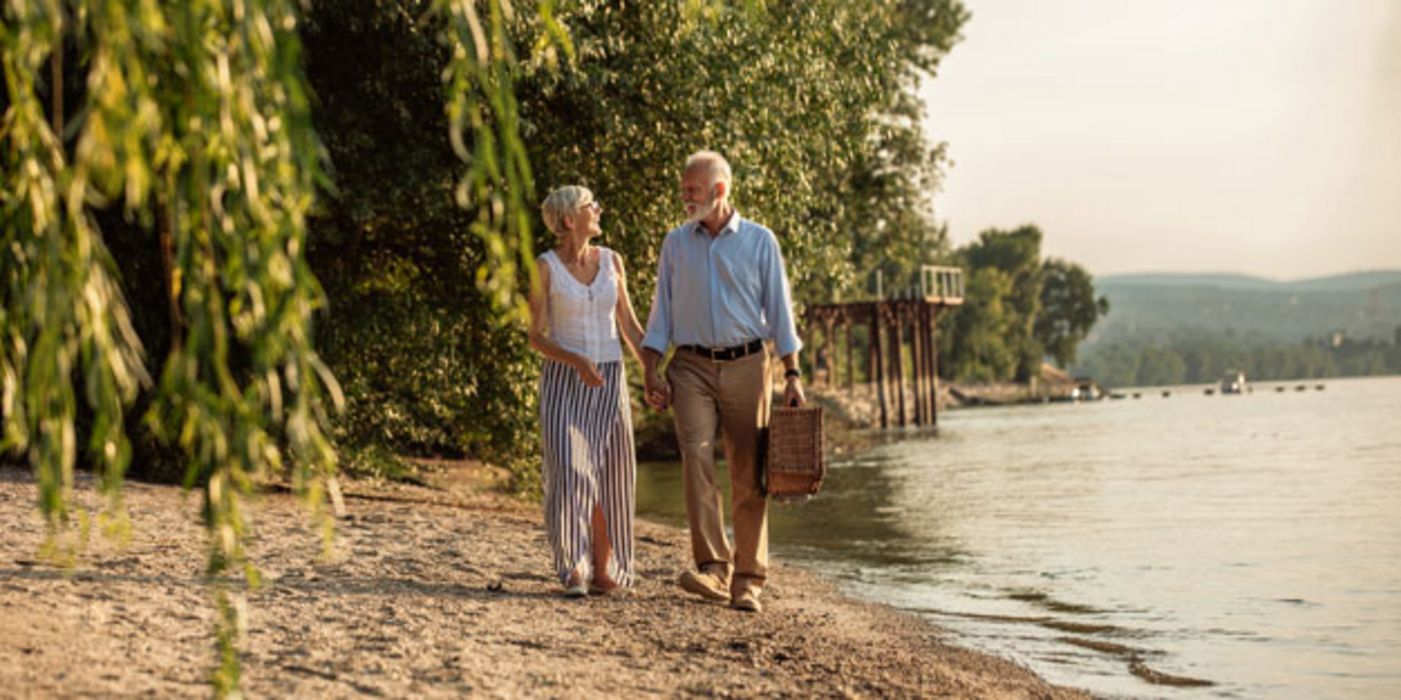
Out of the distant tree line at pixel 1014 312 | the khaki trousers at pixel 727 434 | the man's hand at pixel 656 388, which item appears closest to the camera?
the khaki trousers at pixel 727 434

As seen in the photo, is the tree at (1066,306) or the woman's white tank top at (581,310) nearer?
the woman's white tank top at (581,310)

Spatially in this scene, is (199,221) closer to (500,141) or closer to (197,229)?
(197,229)

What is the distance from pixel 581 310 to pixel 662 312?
0.42m

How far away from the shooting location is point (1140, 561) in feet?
44.4

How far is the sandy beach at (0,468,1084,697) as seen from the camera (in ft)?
19.3

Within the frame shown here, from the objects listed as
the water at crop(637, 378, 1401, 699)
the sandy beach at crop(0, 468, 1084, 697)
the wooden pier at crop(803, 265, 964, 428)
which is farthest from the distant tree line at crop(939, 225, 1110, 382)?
the sandy beach at crop(0, 468, 1084, 697)

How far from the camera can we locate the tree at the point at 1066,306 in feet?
548

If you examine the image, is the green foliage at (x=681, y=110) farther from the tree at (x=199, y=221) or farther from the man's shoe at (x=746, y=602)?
the tree at (x=199, y=221)

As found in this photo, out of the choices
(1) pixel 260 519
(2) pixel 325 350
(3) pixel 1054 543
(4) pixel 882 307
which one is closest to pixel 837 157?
(3) pixel 1054 543

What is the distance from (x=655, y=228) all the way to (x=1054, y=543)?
4725 millimetres

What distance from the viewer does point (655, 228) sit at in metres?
14.4

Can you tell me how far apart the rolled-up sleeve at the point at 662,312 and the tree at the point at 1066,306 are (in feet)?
526

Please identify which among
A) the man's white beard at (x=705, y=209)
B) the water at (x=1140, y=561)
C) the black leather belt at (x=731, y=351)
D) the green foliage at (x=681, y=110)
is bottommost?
the water at (x=1140, y=561)

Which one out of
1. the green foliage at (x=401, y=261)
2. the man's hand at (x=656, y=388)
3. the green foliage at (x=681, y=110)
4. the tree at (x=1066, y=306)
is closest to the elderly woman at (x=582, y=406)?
the man's hand at (x=656, y=388)
